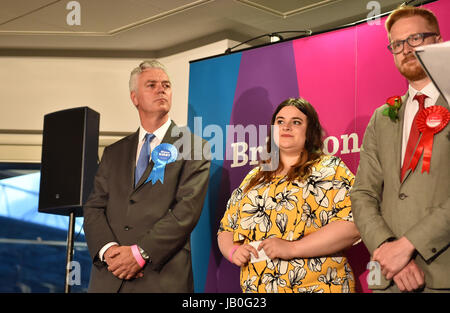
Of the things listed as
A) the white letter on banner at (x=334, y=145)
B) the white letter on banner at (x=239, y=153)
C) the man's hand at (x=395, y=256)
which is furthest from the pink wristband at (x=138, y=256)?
the man's hand at (x=395, y=256)

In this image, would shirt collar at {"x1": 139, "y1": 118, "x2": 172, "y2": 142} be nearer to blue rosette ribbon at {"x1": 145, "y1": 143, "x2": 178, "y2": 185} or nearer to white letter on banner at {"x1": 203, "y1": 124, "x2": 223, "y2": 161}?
blue rosette ribbon at {"x1": 145, "y1": 143, "x2": 178, "y2": 185}

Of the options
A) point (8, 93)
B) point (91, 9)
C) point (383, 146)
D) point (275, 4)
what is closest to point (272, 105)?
point (275, 4)

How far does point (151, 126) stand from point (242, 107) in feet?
2.19

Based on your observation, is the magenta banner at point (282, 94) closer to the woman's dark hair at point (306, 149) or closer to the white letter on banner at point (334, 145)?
the white letter on banner at point (334, 145)

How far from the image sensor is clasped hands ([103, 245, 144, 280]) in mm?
3346

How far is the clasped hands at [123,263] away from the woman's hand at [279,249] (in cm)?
89

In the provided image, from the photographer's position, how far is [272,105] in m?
3.93

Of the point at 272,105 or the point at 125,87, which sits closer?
the point at 272,105

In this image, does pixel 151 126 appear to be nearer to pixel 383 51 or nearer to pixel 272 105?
pixel 272 105

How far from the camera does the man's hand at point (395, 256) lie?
227 centimetres

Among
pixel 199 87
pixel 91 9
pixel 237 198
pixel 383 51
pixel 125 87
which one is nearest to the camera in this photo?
pixel 237 198

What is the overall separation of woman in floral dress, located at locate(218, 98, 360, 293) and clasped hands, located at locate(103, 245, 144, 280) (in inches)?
21.9

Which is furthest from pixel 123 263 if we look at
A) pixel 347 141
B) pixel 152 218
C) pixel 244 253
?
pixel 347 141

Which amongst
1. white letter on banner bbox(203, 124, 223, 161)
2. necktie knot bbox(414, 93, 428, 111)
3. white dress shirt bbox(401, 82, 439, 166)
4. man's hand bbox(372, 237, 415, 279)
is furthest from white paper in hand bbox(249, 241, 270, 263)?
white letter on banner bbox(203, 124, 223, 161)
